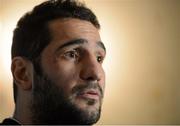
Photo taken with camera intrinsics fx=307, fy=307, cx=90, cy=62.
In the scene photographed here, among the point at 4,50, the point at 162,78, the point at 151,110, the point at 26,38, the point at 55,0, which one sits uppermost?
the point at 55,0

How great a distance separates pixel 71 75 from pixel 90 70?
0.20ft

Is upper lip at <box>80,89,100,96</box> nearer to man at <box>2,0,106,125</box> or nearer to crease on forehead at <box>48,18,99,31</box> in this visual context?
man at <box>2,0,106,125</box>

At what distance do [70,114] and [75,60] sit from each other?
164 millimetres

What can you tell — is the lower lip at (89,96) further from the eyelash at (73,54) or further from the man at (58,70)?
the eyelash at (73,54)

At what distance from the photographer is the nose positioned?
0.90 m

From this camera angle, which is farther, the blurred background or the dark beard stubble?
the blurred background

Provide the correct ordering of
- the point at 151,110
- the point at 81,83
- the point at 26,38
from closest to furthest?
the point at 81,83, the point at 26,38, the point at 151,110

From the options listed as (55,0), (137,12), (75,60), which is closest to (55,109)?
(75,60)

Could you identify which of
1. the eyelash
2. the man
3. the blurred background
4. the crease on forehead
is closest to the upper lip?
the man

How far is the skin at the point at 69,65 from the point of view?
90 cm

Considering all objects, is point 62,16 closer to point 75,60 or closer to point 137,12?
point 75,60

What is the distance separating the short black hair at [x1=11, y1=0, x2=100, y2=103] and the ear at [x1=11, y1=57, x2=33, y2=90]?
20mm

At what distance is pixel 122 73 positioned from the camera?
1.42m

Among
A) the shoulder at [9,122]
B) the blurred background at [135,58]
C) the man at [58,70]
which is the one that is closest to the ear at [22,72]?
the man at [58,70]
